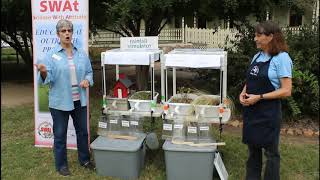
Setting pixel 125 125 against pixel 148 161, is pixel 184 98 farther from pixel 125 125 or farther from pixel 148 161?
pixel 148 161

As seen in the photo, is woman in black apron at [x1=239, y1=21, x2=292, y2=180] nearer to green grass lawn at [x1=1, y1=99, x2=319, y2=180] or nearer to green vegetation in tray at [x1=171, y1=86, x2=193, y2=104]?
green grass lawn at [x1=1, y1=99, x2=319, y2=180]

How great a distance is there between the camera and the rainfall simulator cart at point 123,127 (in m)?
4.61

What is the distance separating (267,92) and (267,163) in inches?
27.4

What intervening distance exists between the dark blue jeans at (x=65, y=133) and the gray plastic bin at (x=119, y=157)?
0.26 m

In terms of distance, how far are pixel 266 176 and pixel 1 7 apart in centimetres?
607

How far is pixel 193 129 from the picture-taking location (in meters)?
4.55

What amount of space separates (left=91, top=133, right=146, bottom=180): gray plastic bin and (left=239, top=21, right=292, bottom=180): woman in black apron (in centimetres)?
123

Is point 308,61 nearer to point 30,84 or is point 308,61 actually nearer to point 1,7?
point 1,7

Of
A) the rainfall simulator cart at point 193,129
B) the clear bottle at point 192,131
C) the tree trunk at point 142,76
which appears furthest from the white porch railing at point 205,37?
the clear bottle at point 192,131

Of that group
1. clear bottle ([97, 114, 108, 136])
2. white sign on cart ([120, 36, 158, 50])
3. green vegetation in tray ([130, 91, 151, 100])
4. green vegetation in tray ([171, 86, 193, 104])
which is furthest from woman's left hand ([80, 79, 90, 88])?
green vegetation in tray ([171, 86, 193, 104])

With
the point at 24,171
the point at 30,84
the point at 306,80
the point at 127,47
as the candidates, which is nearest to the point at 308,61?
the point at 306,80

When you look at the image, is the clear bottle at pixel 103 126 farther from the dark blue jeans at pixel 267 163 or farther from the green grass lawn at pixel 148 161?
the dark blue jeans at pixel 267 163

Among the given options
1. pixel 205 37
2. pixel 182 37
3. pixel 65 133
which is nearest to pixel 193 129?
pixel 65 133

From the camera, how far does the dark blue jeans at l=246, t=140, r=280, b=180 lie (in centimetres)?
392
